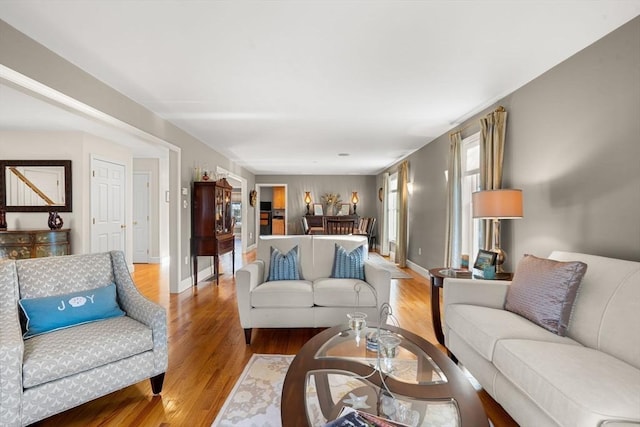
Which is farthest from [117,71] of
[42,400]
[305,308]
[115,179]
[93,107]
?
[115,179]

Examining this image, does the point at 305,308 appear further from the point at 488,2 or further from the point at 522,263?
the point at 488,2

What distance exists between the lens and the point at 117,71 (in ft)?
8.89

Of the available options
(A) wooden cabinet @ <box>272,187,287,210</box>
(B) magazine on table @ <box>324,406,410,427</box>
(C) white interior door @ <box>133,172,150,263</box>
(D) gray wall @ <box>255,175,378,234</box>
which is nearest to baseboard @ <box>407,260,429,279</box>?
(D) gray wall @ <box>255,175,378,234</box>

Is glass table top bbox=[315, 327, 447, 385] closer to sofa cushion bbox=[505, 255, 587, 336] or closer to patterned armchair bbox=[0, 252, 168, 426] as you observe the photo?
sofa cushion bbox=[505, 255, 587, 336]

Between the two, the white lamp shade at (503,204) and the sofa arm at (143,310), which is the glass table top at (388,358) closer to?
the sofa arm at (143,310)

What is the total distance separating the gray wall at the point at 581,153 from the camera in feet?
6.50

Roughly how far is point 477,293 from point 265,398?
5.50 ft

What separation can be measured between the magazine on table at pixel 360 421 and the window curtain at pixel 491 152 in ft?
8.88

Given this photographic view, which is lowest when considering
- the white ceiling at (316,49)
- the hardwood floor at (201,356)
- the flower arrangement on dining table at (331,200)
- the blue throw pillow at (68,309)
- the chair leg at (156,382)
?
the hardwood floor at (201,356)

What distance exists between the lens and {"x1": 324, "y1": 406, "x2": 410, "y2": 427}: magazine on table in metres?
1.06

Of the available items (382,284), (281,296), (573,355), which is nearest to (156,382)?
(281,296)

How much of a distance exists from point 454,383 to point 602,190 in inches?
73.0

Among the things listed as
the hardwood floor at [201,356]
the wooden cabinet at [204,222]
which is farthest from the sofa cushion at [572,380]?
the wooden cabinet at [204,222]

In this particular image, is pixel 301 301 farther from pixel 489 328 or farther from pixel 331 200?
pixel 331 200
